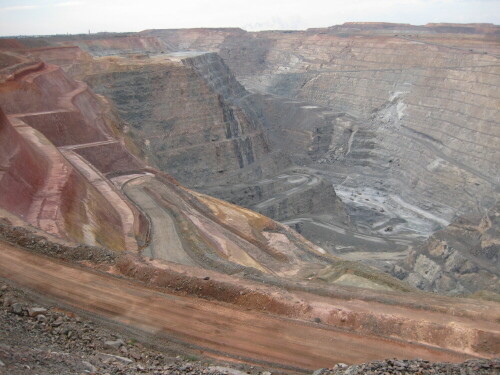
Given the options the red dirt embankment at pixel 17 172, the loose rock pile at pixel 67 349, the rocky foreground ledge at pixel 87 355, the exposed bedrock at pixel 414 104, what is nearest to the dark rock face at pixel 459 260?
the exposed bedrock at pixel 414 104

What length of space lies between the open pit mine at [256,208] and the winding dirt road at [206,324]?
6 centimetres

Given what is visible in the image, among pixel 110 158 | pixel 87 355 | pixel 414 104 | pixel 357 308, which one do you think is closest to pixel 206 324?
pixel 87 355

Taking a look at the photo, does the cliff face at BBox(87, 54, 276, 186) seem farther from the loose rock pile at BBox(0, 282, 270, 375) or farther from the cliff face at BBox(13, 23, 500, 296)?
the loose rock pile at BBox(0, 282, 270, 375)

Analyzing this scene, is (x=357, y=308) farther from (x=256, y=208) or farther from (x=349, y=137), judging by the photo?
(x=349, y=137)

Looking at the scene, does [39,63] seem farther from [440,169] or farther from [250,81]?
[250,81]

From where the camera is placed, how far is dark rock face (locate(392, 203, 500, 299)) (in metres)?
34.9

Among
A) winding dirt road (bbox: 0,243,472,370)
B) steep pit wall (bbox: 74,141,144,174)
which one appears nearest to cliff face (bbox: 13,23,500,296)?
steep pit wall (bbox: 74,141,144,174)

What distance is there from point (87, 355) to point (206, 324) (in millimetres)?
4108

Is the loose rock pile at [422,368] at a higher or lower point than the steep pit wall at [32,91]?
lower

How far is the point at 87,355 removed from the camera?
10.7m

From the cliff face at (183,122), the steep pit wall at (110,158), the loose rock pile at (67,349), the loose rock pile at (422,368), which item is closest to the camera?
the loose rock pile at (67,349)

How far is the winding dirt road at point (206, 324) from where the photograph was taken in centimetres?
1298

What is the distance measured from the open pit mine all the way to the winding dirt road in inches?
2.5

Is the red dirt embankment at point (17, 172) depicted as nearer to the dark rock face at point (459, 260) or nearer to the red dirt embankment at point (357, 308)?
the red dirt embankment at point (357, 308)
